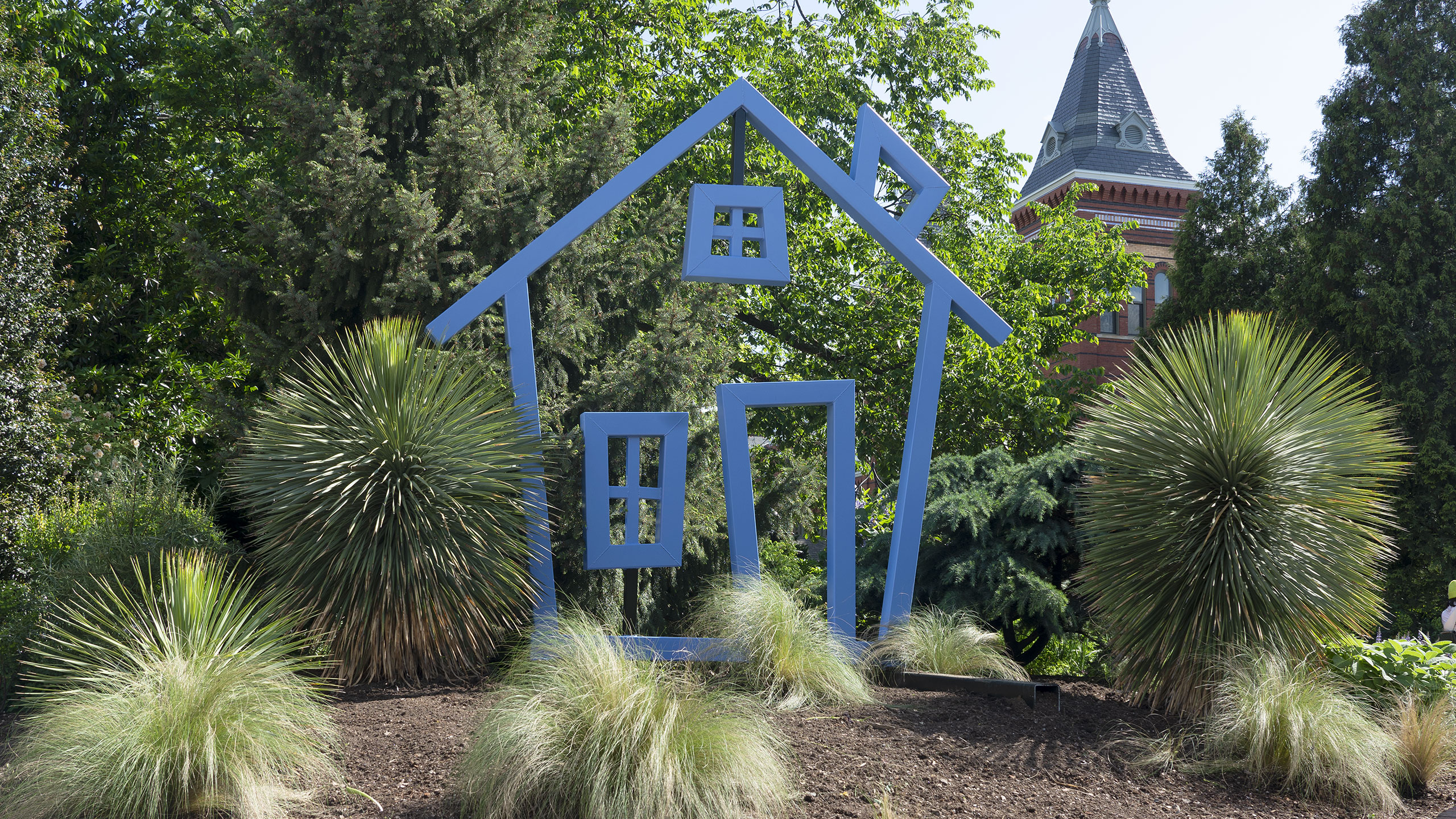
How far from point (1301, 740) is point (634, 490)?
14.9 ft

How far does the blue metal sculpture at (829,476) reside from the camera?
24.5 ft

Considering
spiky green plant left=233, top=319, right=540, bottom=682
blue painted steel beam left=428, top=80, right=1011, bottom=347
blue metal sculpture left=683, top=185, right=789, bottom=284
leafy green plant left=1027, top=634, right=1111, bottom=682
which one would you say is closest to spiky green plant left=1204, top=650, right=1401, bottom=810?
leafy green plant left=1027, top=634, right=1111, bottom=682

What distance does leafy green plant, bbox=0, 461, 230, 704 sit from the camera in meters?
6.88

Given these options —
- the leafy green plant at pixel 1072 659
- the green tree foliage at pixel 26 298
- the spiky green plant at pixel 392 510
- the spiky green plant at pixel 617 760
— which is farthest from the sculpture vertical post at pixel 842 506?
the green tree foliage at pixel 26 298

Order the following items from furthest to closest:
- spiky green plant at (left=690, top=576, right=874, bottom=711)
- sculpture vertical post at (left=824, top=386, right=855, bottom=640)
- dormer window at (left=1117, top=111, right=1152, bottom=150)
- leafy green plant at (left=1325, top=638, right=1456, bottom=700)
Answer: dormer window at (left=1117, top=111, right=1152, bottom=150) < sculpture vertical post at (left=824, top=386, right=855, bottom=640) < spiky green plant at (left=690, top=576, right=874, bottom=711) < leafy green plant at (left=1325, top=638, right=1456, bottom=700)

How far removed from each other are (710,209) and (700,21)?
9947 millimetres

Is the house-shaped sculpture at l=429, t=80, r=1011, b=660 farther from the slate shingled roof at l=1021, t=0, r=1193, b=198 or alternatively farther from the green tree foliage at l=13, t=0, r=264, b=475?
the slate shingled roof at l=1021, t=0, r=1193, b=198

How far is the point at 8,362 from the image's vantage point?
11125mm

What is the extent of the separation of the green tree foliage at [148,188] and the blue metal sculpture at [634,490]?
25.3ft

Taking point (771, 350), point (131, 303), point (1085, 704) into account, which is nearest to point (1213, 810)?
point (1085, 704)

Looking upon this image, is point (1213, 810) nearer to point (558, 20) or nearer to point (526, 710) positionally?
point (526, 710)

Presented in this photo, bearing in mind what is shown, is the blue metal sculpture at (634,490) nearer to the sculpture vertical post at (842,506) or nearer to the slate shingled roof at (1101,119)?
the sculpture vertical post at (842,506)

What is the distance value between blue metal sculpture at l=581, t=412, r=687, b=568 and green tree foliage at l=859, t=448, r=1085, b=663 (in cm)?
217

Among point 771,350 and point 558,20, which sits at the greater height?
point 558,20
